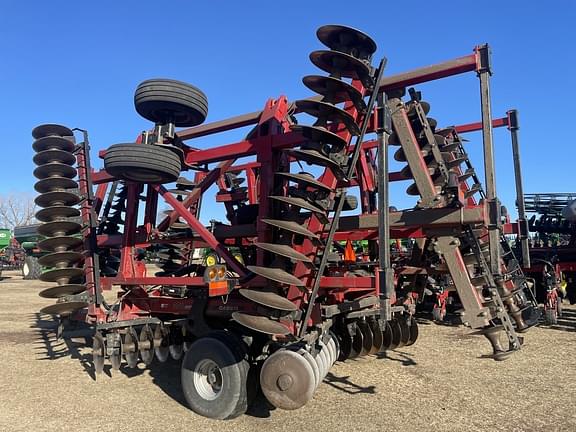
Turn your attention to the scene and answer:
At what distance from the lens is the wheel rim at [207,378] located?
4.73m

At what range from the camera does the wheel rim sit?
186 inches

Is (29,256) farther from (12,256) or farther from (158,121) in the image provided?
(158,121)

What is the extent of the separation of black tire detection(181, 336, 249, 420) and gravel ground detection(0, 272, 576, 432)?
111 mm

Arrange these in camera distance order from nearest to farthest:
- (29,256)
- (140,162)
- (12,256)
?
(140,162) < (29,256) < (12,256)

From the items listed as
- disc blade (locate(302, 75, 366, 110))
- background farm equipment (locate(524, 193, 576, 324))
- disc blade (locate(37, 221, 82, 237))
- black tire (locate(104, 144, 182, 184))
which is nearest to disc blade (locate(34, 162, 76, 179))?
disc blade (locate(37, 221, 82, 237))

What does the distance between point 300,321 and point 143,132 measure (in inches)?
109

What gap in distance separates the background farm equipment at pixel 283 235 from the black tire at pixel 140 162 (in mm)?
14

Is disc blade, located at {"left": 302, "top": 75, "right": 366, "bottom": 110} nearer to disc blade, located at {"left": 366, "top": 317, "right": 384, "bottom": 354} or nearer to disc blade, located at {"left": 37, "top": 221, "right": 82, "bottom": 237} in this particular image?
disc blade, located at {"left": 366, "top": 317, "right": 384, "bottom": 354}

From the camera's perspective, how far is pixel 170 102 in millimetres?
5227

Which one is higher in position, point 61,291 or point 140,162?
point 140,162

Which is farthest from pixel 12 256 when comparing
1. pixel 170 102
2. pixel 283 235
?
pixel 283 235

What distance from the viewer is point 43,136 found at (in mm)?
6223

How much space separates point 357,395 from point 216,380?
155 cm

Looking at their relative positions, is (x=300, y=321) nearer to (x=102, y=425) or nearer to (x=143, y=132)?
(x=102, y=425)
